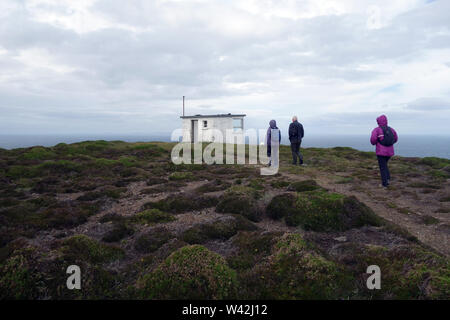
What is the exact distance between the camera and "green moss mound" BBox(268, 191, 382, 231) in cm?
789

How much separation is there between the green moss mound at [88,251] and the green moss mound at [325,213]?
4926mm

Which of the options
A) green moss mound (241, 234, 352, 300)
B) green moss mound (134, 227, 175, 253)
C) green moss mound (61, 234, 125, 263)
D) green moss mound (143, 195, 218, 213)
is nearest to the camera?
green moss mound (241, 234, 352, 300)

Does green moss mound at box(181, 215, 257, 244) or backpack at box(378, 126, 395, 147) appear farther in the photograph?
backpack at box(378, 126, 395, 147)

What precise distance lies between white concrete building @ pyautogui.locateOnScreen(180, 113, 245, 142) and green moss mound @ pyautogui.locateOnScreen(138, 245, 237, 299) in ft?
117

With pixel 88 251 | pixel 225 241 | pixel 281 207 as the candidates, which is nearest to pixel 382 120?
pixel 281 207

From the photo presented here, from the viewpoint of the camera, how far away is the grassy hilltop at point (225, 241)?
4648mm

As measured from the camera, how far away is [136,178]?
16.4 meters

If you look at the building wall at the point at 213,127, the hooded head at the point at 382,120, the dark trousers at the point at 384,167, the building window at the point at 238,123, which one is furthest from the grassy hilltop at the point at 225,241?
the building window at the point at 238,123

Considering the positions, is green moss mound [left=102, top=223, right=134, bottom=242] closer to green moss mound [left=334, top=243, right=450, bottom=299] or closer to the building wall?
green moss mound [left=334, top=243, right=450, bottom=299]

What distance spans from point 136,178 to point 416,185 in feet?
50.4

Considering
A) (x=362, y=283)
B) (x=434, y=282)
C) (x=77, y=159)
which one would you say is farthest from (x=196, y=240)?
(x=77, y=159)

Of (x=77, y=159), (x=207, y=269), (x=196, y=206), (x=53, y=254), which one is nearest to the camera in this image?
(x=207, y=269)

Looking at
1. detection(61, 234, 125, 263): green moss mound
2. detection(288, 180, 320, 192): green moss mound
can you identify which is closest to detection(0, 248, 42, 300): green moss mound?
detection(61, 234, 125, 263): green moss mound
